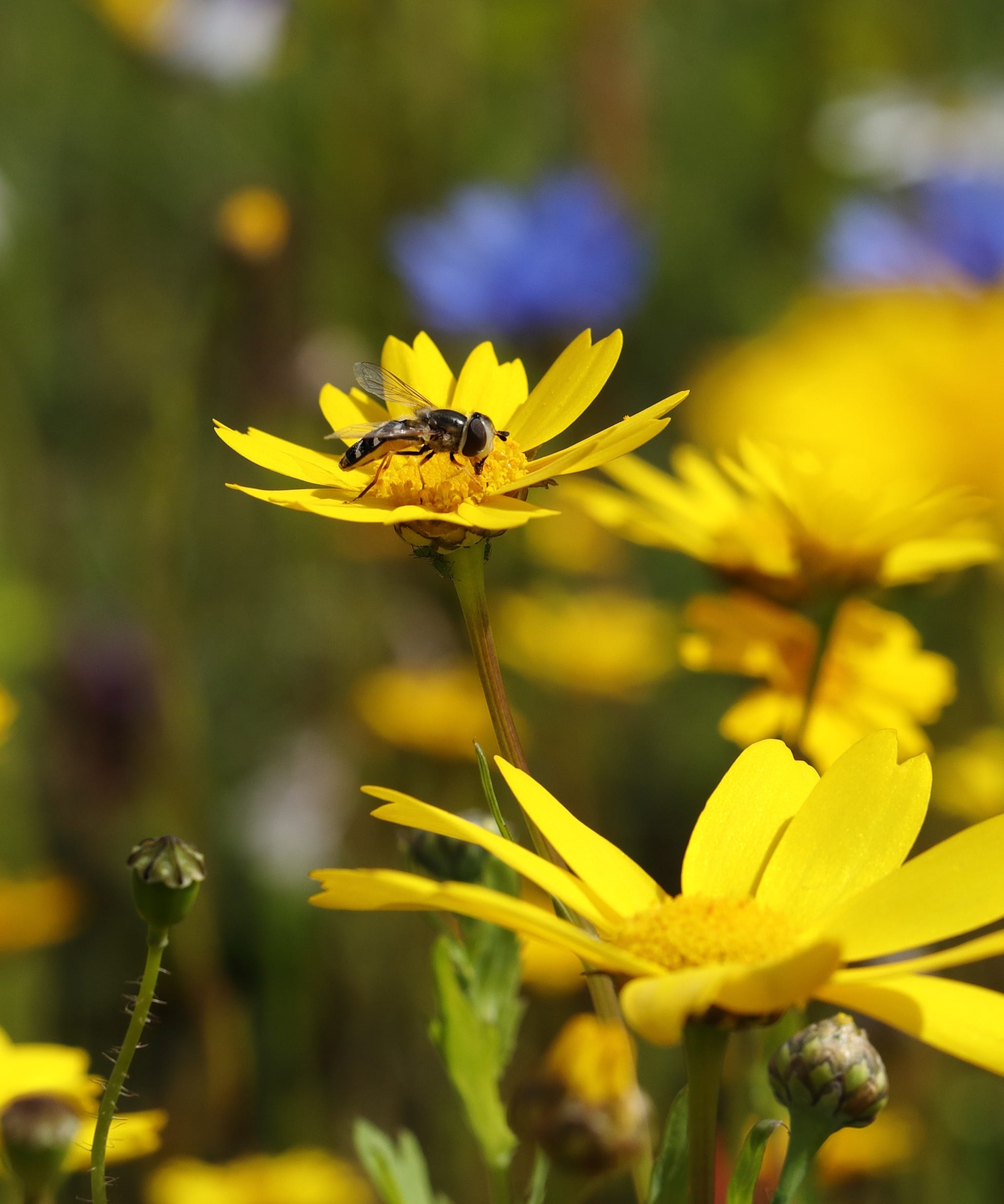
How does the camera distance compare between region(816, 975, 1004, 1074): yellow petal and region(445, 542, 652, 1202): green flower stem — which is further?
region(445, 542, 652, 1202): green flower stem

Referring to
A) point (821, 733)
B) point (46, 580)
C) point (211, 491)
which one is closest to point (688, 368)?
point (211, 491)

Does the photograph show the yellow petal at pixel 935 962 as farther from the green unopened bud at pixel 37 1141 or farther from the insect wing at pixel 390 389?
the insect wing at pixel 390 389

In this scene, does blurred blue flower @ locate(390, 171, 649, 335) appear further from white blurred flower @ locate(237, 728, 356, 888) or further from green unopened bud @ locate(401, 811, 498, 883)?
green unopened bud @ locate(401, 811, 498, 883)

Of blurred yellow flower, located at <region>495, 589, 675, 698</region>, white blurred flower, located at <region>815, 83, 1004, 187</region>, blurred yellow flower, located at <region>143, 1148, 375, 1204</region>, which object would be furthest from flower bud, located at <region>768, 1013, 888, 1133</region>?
white blurred flower, located at <region>815, 83, 1004, 187</region>

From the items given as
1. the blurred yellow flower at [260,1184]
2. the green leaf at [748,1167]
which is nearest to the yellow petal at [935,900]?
the green leaf at [748,1167]

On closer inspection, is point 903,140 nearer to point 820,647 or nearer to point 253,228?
point 253,228

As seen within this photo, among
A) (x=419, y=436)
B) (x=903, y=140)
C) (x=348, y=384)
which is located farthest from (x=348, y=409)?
(x=903, y=140)
